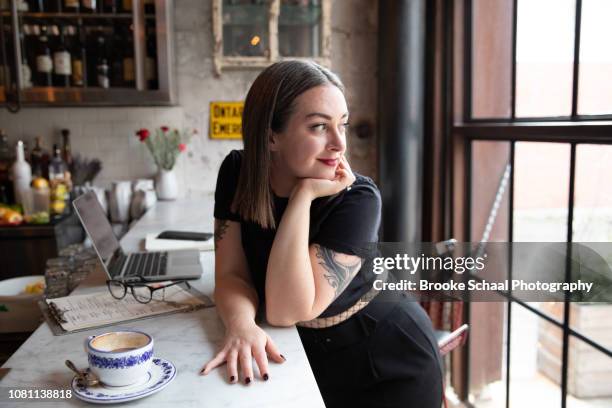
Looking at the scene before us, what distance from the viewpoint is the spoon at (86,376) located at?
0.99 metres

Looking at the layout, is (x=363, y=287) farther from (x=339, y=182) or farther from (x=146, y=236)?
(x=146, y=236)

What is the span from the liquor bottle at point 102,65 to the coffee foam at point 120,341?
8.20 feet

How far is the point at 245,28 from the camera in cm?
348

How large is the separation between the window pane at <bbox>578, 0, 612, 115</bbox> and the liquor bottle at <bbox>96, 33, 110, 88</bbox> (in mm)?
2500

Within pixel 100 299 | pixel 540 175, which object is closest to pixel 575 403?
pixel 540 175

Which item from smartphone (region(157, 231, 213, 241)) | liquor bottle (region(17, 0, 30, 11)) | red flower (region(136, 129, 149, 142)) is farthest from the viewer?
red flower (region(136, 129, 149, 142))

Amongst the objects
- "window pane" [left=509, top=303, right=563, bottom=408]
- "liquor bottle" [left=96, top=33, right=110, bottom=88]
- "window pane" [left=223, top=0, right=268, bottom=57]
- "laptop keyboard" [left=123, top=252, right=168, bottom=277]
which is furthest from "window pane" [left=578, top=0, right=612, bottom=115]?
"liquor bottle" [left=96, top=33, right=110, bottom=88]

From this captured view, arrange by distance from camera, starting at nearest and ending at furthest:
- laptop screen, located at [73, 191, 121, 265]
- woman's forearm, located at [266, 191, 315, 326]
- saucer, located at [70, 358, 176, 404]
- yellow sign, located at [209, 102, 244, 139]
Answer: saucer, located at [70, 358, 176, 404]
woman's forearm, located at [266, 191, 315, 326]
laptop screen, located at [73, 191, 121, 265]
yellow sign, located at [209, 102, 244, 139]

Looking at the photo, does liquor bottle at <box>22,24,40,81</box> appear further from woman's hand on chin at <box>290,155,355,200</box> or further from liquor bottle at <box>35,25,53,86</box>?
woman's hand on chin at <box>290,155,355,200</box>

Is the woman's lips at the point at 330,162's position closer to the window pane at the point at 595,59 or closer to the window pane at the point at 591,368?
the window pane at the point at 595,59

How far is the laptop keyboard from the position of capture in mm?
1747

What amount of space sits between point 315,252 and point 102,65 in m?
2.46

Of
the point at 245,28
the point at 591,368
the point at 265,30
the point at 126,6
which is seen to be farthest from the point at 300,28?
the point at 591,368

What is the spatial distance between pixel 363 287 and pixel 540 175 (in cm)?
133
